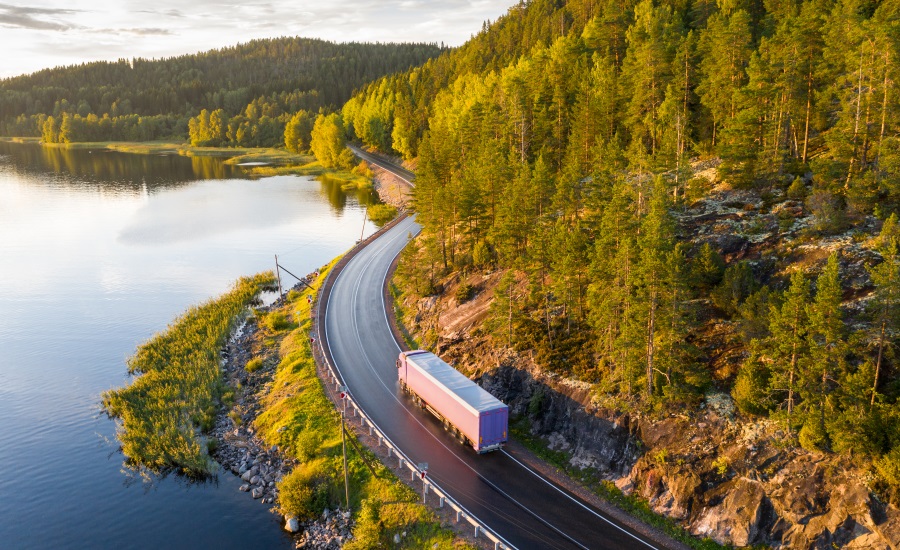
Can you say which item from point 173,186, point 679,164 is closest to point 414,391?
point 679,164

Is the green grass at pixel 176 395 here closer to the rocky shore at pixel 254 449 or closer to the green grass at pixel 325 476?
the rocky shore at pixel 254 449

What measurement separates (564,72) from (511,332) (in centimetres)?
5112

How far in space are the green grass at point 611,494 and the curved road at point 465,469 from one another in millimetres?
1585

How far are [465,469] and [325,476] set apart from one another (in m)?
9.63

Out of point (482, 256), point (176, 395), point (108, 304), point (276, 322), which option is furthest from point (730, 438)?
point (108, 304)

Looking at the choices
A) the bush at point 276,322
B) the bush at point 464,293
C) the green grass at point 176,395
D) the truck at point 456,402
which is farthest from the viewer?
the bush at point 276,322

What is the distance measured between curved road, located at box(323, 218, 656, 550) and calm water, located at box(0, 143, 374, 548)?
35.9 ft

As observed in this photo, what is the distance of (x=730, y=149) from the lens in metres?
51.4

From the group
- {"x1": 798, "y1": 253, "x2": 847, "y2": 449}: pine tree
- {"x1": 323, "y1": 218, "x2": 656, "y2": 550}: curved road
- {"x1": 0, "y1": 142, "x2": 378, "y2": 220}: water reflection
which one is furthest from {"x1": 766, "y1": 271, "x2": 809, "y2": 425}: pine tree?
{"x1": 0, "y1": 142, "x2": 378, "y2": 220}: water reflection

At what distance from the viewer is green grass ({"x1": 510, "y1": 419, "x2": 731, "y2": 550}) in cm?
3228

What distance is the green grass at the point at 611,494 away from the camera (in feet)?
106

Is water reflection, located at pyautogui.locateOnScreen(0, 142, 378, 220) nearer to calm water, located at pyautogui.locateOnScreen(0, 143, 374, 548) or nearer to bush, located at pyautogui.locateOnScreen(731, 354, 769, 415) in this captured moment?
calm water, located at pyautogui.locateOnScreen(0, 143, 374, 548)

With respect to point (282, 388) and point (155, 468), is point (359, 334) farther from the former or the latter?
point (155, 468)

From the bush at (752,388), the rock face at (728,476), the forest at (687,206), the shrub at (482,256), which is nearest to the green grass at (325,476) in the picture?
the rock face at (728,476)
